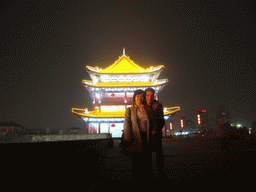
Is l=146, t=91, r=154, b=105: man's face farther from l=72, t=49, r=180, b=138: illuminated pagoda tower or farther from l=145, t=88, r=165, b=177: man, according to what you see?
l=72, t=49, r=180, b=138: illuminated pagoda tower

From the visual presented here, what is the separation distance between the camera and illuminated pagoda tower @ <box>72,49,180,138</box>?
18.3m

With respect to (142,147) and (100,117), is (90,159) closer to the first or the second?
(142,147)

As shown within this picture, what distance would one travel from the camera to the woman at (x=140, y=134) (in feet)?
7.41

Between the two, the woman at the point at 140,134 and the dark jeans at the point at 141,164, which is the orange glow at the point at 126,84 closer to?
the woman at the point at 140,134

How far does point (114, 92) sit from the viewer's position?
19859mm

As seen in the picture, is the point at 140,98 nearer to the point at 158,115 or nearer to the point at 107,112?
the point at 158,115

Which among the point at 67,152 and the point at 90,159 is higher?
the point at 67,152

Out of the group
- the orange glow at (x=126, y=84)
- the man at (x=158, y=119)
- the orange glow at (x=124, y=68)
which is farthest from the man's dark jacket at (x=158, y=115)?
the orange glow at (x=124, y=68)

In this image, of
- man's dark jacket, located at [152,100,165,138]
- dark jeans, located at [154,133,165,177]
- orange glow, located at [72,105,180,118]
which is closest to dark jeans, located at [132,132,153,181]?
dark jeans, located at [154,133,165,177]

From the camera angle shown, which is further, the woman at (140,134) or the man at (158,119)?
the man at (158,119)

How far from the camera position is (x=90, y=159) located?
8.88ft

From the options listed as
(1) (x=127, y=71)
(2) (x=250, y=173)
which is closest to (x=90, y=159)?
(2) (x=250, y=173)

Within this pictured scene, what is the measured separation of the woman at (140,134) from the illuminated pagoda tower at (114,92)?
15332mm

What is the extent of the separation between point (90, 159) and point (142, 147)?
3.50 feet
